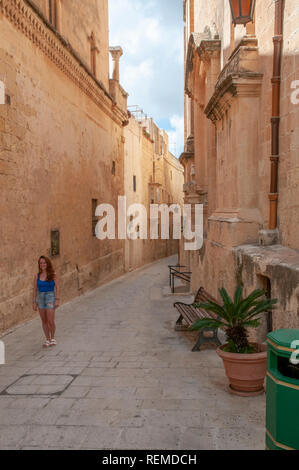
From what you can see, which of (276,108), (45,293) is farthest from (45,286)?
(276,108)

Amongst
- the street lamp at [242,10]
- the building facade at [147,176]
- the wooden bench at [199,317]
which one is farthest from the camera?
Answer: the building facade at [147,176]

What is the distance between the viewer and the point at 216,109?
855 cm

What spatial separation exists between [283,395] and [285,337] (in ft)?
1.35

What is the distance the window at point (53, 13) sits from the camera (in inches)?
452

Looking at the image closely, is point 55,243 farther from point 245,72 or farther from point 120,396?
point 120,396

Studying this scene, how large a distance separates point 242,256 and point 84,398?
10.8 ft

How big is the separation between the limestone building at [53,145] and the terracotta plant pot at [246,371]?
5.01m

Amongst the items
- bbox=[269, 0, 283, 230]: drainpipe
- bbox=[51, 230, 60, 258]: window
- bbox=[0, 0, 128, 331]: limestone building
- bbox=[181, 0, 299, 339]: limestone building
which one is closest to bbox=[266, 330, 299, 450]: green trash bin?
bbox=[181, 0, 299, 339]: limestone building

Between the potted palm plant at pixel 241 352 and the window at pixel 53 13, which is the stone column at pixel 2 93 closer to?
the window at pixel 53 13

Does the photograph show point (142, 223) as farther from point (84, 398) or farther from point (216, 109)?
point (84, 398)

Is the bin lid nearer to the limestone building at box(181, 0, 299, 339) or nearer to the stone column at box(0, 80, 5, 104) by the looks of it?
the limestone building at box(181, 0, 299, 339)

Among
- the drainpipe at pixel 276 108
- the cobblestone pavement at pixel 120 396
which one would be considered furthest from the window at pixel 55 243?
the drainpipe at pixel 276 108

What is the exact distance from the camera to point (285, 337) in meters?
3.14

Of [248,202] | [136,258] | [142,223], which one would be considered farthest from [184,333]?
[142,223]
